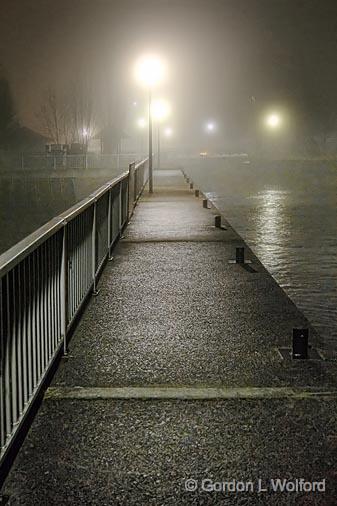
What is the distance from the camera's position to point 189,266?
9.61m

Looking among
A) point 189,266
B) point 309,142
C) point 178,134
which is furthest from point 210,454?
point 178,134

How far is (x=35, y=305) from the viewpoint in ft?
14.3

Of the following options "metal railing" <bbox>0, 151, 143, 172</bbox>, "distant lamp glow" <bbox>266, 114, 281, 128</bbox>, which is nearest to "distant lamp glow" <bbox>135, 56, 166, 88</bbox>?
"metal railing" <bbox>0, 151, 143, 172</bbox>

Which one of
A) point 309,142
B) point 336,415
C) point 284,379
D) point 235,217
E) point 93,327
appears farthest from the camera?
point 309,142

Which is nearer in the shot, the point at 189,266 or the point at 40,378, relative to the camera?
the point at 40,378

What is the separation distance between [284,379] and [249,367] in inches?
13.9

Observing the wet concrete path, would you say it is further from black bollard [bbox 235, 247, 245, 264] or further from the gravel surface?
black bollard [bbox 235, 247, 245, 264]

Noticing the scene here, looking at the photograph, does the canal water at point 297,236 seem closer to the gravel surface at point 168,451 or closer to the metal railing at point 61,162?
the gravel surface at point 168,451

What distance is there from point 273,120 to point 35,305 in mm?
97342

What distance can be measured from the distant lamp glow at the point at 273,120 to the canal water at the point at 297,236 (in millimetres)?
65452

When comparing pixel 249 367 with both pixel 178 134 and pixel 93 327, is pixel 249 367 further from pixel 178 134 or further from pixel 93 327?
pixel 178 134

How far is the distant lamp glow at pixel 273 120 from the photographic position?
96.9 metres

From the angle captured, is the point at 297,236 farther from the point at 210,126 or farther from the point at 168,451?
the point at 210,126

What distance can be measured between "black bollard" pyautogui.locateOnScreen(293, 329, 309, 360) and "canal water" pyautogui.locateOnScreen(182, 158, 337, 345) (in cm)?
215
